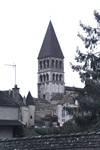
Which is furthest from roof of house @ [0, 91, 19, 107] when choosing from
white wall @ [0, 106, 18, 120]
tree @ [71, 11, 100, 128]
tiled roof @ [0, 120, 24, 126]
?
tree @ [71, 11, 100, 128]

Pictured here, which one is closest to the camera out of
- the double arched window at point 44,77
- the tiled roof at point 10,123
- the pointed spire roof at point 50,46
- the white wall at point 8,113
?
the tiled roof at point 10,123

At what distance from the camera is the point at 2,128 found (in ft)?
158

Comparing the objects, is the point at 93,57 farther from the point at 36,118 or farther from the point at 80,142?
the point at 36,118

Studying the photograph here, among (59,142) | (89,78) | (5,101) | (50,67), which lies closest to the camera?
(59,142)

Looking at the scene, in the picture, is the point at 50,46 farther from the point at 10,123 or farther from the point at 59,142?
the point at 59,142

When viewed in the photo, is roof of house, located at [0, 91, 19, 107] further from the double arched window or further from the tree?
the double arched window

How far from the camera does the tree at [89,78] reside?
3425 centimetres

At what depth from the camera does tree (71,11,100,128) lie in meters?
34.2

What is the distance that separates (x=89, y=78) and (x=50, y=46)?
15271cm

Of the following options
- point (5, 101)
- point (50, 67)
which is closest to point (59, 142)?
point (5, 101)

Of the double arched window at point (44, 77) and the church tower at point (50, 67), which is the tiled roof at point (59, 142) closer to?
the church tower at point (50, 67)

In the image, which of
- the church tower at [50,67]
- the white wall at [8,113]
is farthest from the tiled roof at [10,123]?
the church tower at [50,67]

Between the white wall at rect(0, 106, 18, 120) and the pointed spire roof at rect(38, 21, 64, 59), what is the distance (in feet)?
442

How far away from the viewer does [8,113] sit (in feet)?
175
